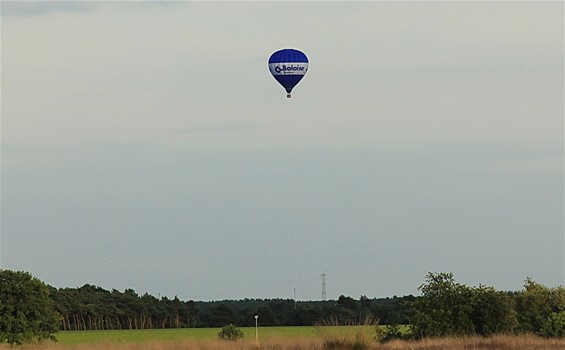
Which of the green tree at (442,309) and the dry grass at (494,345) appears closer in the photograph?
the dry grass at (494,345)

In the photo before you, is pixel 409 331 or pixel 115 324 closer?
pixel 409 331

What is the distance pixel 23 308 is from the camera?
4425 cm

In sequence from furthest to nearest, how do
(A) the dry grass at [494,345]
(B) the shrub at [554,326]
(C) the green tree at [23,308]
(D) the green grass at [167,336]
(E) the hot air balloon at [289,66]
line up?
(E) the hot air balloon at [289,66], (C) the green tree at [23,308], (B) the shrub at [554,326], (D) the green grass at [167,336], (A) the dry grass at [494,345]

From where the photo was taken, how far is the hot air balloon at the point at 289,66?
193 feet

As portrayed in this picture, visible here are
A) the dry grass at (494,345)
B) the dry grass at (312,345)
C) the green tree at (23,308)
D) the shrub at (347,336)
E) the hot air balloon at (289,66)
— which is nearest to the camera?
the dry grass at (494,345)

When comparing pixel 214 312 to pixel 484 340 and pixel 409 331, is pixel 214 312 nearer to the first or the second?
pixel 409 331

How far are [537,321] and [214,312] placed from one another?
60.5 metres

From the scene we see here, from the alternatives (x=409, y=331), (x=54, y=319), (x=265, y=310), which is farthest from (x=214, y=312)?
(x=409, y=331)

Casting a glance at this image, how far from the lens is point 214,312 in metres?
103

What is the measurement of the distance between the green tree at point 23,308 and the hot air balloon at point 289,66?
19123mm

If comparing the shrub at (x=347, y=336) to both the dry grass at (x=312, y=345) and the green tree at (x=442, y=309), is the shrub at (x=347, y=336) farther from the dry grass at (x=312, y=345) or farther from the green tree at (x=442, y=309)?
the green tree at (x=442, y=309)


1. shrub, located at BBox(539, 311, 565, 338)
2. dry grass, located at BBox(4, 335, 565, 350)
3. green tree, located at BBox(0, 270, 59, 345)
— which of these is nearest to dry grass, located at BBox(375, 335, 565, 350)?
dry grass, located at BBox(4, 335, 565, 350)

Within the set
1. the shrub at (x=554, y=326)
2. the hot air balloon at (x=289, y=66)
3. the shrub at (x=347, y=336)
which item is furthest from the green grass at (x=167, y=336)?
the hot air balloon at (x=289, y=66)

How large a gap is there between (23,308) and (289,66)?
67.3 feet
